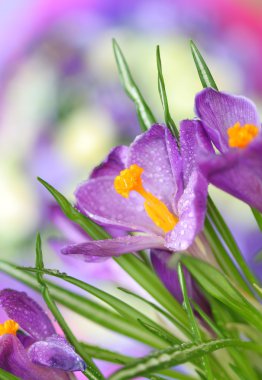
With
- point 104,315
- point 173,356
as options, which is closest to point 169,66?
point 104,315

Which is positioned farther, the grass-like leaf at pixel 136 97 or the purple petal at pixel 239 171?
the grass-like leaf at pixel 136 97

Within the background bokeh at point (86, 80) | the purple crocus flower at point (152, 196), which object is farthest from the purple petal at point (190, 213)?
the background bokeh at point (86, 80)

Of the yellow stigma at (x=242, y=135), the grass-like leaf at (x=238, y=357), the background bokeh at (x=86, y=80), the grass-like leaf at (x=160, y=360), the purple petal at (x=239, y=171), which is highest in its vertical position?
the background bokeh at (x=86, y=80)

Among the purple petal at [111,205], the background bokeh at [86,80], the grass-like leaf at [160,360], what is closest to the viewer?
the grass-like leaf at [160,360]

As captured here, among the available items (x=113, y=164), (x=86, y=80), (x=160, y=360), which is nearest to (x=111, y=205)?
(x=113, y=164)

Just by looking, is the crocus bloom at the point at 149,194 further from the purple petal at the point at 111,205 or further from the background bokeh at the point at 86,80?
the background bokeh at the point at 86,80

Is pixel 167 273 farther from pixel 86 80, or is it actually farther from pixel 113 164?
pixel 86 80

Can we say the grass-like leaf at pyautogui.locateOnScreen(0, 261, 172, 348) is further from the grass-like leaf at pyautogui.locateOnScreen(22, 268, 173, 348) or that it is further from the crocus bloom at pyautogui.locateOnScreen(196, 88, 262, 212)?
the crocus bloom at pyautogui.locateOnScreen(196, 88, 262, 212)
